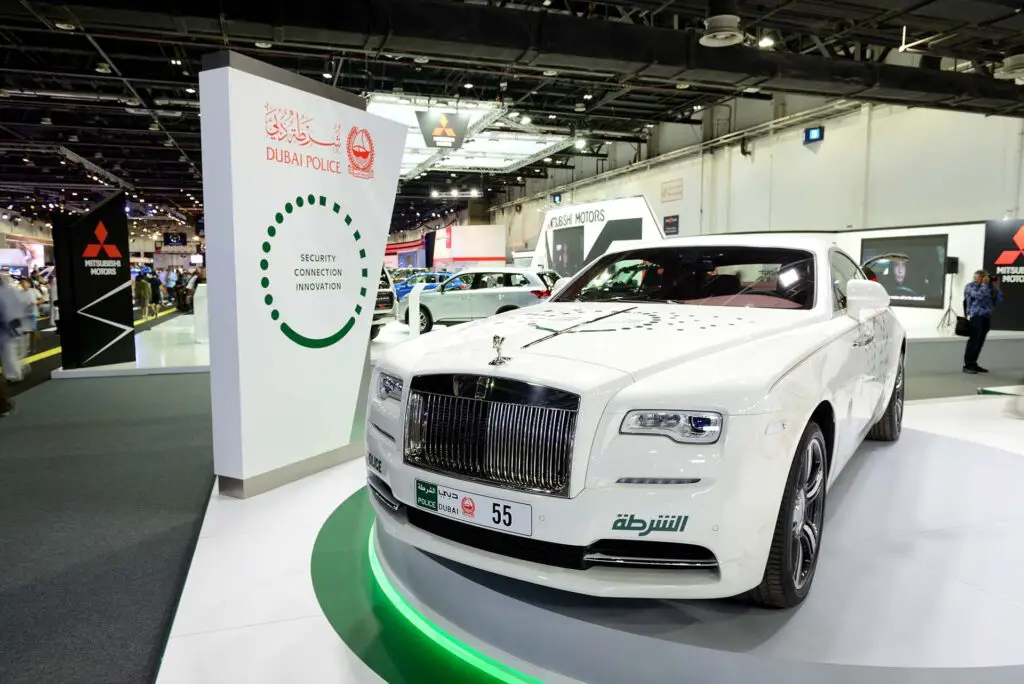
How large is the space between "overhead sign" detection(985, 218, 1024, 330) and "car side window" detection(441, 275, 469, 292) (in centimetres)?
1012

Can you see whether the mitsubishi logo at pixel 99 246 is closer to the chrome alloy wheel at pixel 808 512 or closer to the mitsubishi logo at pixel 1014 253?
the chrome alloy wheel at pixel 808 512

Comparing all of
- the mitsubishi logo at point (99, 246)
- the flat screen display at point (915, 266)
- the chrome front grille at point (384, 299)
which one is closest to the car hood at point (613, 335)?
the mitsubishi logo at point (99, 246)

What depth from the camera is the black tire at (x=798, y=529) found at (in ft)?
7.04

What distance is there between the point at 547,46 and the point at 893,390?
6.14 m

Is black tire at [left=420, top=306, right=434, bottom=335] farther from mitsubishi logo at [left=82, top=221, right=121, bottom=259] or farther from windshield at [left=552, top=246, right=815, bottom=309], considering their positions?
windshield at [left=552, top=246, right=815, bottom=309]

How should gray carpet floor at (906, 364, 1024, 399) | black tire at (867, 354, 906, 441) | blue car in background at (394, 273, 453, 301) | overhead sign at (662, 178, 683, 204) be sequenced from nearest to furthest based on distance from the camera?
black tire at (867, 354, 906, 441) < gray carpet floor at (906, 364, 1024, 399) < blue car in background at (394, 273, 453, 301) < overhead sign at (662, 178, 683, 204)

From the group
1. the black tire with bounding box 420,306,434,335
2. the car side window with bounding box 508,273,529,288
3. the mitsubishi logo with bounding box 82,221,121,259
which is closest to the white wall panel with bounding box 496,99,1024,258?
the car side window with bounding box 508,273,529,288

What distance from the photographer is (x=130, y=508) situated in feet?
12.7

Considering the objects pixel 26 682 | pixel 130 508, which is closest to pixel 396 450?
pixel 26 682

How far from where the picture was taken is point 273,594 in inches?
109

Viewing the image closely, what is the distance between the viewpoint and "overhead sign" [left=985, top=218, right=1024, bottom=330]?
40.2 ft

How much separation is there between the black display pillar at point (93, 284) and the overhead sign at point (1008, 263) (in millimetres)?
14918

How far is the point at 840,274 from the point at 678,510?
246 centimetres

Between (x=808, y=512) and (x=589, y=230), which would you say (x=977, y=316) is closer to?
(x=589, y=230)
